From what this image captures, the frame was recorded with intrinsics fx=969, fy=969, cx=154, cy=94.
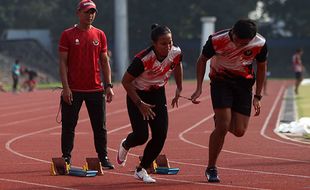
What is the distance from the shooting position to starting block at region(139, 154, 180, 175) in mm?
10734

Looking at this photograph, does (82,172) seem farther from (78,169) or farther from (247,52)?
(247,52)

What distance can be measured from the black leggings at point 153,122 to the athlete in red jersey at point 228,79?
0.37 metres

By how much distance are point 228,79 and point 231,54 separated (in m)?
0.29

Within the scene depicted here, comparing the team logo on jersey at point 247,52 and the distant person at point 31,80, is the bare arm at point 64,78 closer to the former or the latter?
the team logo on jersey at point 247,52

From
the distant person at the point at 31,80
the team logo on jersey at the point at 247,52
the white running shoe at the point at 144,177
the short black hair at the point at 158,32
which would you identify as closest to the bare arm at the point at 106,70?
the white running shoe at the point at 144,177

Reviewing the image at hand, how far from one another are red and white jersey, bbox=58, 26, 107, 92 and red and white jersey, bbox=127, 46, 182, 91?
1.17m

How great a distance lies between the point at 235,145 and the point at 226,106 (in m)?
5.21

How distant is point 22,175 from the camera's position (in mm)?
10789

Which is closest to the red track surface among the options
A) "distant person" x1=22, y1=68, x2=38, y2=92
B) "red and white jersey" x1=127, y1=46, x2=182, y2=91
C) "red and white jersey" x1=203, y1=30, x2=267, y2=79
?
"red and white jersey" x1=127, y1=46, x2=182, y2=91

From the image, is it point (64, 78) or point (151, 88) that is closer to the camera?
point (151, 88)

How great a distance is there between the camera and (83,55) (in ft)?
35.8

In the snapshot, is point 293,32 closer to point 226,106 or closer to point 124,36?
point 124,36

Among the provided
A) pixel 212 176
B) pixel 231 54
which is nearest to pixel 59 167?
pixel 212 176

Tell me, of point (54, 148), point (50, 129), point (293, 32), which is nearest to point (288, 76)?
point (293, 32)
